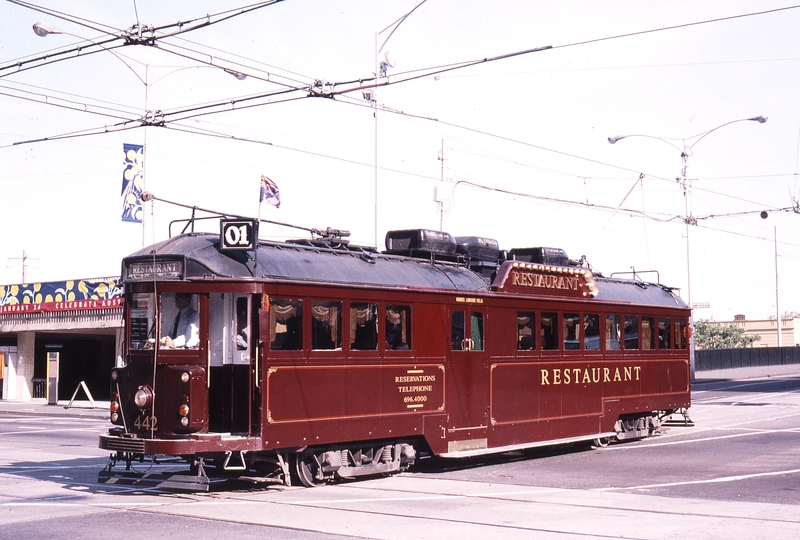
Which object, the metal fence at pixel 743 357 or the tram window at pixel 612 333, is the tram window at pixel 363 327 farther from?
the metal fence at pixel 743 357

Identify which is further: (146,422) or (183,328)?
(183,328)

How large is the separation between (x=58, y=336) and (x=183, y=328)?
3920 cm

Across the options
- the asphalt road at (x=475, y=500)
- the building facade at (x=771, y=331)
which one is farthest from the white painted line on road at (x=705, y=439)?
the building facade at (x=771, y=331)

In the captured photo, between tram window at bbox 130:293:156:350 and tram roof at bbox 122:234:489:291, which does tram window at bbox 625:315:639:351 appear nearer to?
tram roof at bbox 122:234:489:291

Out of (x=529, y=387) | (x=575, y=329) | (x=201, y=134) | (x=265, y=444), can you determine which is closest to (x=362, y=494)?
(x=265, y=444)

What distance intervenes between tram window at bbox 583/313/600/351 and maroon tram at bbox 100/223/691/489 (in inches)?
3.2

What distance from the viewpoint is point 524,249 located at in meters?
20.1

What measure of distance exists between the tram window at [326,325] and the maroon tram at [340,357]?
0.02 meters

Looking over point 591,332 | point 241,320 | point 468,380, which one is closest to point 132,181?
point 591,332

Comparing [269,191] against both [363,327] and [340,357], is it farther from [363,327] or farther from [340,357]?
[340,357]

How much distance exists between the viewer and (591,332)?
19828 millimetres

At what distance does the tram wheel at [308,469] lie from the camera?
13773 mm

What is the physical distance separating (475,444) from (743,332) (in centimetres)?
11713

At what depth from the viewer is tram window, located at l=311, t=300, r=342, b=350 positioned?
13805 millimetres
